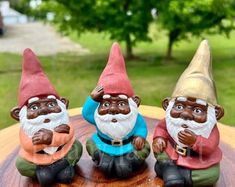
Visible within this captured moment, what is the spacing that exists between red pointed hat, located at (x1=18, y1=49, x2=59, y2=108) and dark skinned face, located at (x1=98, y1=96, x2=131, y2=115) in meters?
0.31

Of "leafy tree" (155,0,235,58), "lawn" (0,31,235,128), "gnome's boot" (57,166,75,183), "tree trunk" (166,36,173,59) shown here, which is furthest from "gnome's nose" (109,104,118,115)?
"tree trunk" (166,36,173,59)

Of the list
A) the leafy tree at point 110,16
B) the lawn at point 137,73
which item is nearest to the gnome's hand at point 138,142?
the lawn at point 137,73

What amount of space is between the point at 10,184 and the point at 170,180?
103 centimetres

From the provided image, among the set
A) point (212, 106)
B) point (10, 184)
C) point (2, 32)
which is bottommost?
point (2, 32)

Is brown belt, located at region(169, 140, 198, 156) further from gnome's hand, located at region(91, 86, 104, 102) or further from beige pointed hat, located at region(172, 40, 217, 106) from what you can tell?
gnome's hand, located at region(91, 86, 104, 102)

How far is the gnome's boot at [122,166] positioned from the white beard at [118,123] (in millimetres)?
142

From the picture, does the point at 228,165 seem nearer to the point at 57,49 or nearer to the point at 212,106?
the point at 212,106

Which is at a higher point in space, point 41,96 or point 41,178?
point 41,96

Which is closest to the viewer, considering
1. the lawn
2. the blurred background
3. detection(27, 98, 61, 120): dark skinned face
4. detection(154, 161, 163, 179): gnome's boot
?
detection(27, 98, 61, 120): dark skinned face

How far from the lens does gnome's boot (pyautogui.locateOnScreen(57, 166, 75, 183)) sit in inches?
102

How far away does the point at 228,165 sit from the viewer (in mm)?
2867

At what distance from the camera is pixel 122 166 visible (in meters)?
2.60

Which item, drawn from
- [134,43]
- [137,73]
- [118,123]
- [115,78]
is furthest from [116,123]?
[134,43]

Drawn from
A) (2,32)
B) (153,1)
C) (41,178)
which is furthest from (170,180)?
(2,32)
